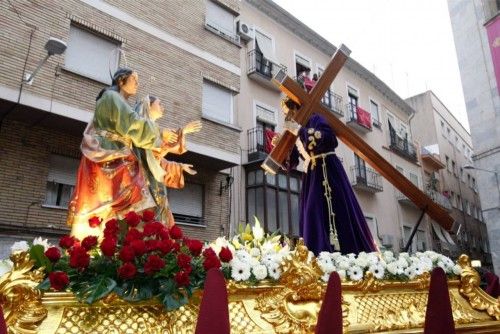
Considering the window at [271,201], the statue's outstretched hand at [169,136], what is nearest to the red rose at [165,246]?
the statue's outstretched hand at [169,136]

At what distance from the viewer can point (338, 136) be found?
468cm

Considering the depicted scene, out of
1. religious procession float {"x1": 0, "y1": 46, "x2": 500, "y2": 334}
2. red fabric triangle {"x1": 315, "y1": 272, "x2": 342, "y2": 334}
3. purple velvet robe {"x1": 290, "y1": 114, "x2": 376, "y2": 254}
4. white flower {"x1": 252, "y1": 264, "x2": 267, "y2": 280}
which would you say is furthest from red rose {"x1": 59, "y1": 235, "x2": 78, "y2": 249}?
purple velvet robe {"x1": 290, "y1": 114, "x2": 376, "y2": 254}

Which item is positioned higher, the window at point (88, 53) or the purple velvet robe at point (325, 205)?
the window at point (88, 53)

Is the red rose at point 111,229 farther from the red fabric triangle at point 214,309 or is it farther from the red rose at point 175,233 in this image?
the red fabric triangle at point 214,309

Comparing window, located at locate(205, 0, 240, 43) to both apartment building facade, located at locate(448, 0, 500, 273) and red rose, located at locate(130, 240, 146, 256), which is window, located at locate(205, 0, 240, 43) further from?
red rose, located at locate(130, 240, 146, 256)

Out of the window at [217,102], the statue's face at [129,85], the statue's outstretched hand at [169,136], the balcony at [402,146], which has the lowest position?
the statue's outstretched hand at [169,136]

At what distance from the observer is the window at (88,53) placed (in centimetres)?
970

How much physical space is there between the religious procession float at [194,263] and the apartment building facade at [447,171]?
77.8 feet

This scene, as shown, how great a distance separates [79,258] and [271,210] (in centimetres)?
1201

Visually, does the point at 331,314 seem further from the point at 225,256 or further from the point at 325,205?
the point at 325,205

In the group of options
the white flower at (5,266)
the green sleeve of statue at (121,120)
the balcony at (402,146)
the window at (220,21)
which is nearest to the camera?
the white flower at (5,266)

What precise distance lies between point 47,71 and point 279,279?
840 cm

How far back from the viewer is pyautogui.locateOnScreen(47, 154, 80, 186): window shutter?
917cm

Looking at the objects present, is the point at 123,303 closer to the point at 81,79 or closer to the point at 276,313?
the point at 276,313
